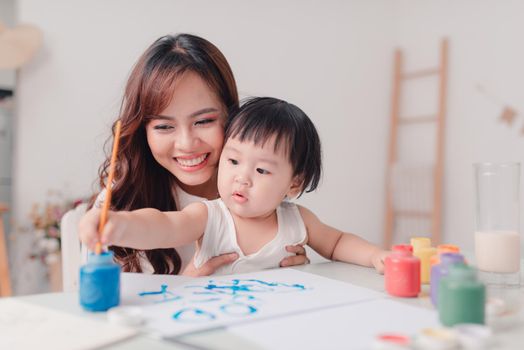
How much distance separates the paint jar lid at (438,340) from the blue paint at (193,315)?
239 mm

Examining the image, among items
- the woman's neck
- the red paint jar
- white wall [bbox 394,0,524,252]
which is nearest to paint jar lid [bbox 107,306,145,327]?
the red paint jar

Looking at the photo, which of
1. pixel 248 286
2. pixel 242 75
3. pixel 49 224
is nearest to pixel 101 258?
pixel 248 286

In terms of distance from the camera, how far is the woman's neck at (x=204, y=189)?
4.92 feet

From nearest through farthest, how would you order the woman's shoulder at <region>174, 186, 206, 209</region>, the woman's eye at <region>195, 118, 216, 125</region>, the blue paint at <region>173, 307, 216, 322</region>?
the blue paint at <region>173, 307, 216, 322</region> < the woman's eye at <region>195, 118, 216, 125</region> < the woman's shoulder at <region>174, 186, 206, 209</region>

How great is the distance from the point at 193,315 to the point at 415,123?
383 centimetres

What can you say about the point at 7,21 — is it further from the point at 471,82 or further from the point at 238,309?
the point at 471,82

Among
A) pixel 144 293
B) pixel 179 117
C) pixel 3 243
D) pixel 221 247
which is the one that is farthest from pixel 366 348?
pixel 3 243

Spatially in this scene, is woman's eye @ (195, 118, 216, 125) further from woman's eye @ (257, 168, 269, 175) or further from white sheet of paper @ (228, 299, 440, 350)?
white sheet of paper @ (228, 299, 440, 350)

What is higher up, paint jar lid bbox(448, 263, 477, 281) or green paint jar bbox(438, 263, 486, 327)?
paint jar lid bbox(448, 263, 477, 281)

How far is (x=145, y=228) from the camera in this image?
884 millimetres

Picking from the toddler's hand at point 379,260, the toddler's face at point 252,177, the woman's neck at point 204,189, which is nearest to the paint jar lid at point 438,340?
the toddler's hand at point 379,260

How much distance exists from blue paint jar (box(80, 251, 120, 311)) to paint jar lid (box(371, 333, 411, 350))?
1.09 feet

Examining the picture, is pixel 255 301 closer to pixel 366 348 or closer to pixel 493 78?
pixel 366 348

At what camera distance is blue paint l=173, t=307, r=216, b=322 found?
0.64 metres
